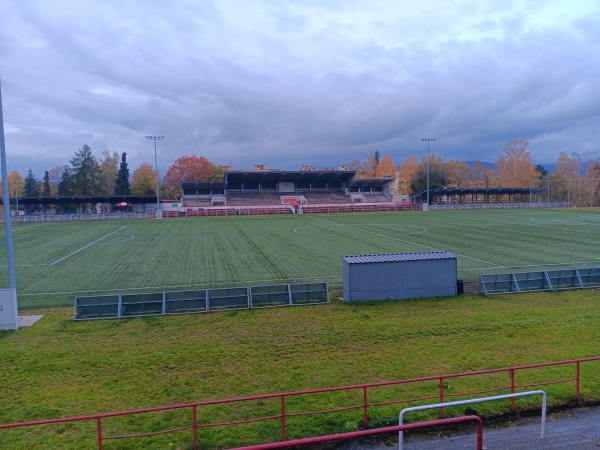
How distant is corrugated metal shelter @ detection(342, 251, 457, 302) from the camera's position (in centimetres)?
1784

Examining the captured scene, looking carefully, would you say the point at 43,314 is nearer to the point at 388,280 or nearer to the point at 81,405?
the point at 81,405

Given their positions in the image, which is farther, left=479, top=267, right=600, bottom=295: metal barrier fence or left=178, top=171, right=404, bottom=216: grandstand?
left=178, top=171, right=404, bottom=216: grandstand

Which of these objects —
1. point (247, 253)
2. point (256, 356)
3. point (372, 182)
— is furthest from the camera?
point (372, 182)

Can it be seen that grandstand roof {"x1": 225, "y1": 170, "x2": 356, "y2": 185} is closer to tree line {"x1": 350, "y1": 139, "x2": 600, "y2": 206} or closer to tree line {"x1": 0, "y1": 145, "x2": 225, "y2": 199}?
tree line {"x1": 350, "y1": 139, "x2": 600, "y2": 206}

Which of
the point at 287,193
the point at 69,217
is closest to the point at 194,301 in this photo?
the point at 69,217

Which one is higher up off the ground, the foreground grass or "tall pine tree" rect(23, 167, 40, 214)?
"tall pine tree" rect(23, 167, 40, 214)

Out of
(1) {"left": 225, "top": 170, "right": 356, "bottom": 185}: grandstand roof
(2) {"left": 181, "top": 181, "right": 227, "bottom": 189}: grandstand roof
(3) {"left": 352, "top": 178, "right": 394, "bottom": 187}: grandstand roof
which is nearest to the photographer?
(2) {"left": 181, "top": 181, "right": 227, "bottom": 189}: grandstand roof

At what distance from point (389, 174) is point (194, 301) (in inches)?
4908

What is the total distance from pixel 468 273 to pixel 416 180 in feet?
249

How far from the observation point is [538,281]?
19484 millimetres

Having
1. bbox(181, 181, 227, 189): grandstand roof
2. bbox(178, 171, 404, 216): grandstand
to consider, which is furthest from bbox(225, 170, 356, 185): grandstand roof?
bbox(181, 181, 227, 189): grandstand roof

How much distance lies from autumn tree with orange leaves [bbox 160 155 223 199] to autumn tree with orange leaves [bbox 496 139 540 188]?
7750 centimetres

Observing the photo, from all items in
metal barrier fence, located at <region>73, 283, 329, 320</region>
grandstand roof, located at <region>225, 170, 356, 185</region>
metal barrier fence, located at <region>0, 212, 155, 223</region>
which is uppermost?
grandstand roof, located at <region>225, 170, 356, 185</region>

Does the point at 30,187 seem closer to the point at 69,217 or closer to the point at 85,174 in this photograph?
the point at 85,174
